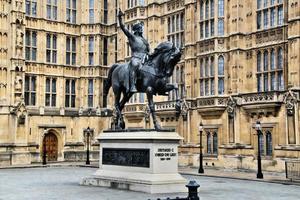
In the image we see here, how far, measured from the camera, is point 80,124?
159 ft

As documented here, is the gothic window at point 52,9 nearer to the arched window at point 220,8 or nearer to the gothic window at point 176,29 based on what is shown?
the gothic window at point 176,29

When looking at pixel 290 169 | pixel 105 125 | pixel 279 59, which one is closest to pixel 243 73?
pixel 279 59

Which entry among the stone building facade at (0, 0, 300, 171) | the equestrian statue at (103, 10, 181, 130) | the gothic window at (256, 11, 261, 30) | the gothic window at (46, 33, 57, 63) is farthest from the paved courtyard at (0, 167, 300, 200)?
the gothic window at (46, 33, 57, 63)

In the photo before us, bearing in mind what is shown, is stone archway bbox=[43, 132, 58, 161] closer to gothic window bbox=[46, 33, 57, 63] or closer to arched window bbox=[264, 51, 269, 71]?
gothic window bbox=[46, 33, 57, 63]

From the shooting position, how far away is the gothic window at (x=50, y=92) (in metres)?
47.2

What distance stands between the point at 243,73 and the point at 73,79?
19.9 metres

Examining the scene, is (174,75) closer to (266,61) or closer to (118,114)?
(266,61)

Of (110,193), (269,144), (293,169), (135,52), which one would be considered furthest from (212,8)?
(110,193)

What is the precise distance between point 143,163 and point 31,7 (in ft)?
99.6

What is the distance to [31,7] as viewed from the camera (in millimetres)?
46625

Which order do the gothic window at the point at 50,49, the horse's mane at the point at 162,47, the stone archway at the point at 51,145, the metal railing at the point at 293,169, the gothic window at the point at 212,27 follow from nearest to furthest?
1. the horse's mane at the point at 162,47
2. the metal railing at the point at 293,169
3. the gothic window at the point at 212,27
4. the stone archway at the point at 51,145
5. the gothic window at the point at 50,49

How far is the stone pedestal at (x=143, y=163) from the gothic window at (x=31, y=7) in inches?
1081

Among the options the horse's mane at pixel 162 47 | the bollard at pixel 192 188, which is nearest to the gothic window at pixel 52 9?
A: the horse's mane at pixel 162 47

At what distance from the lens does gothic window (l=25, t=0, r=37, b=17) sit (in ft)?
152
